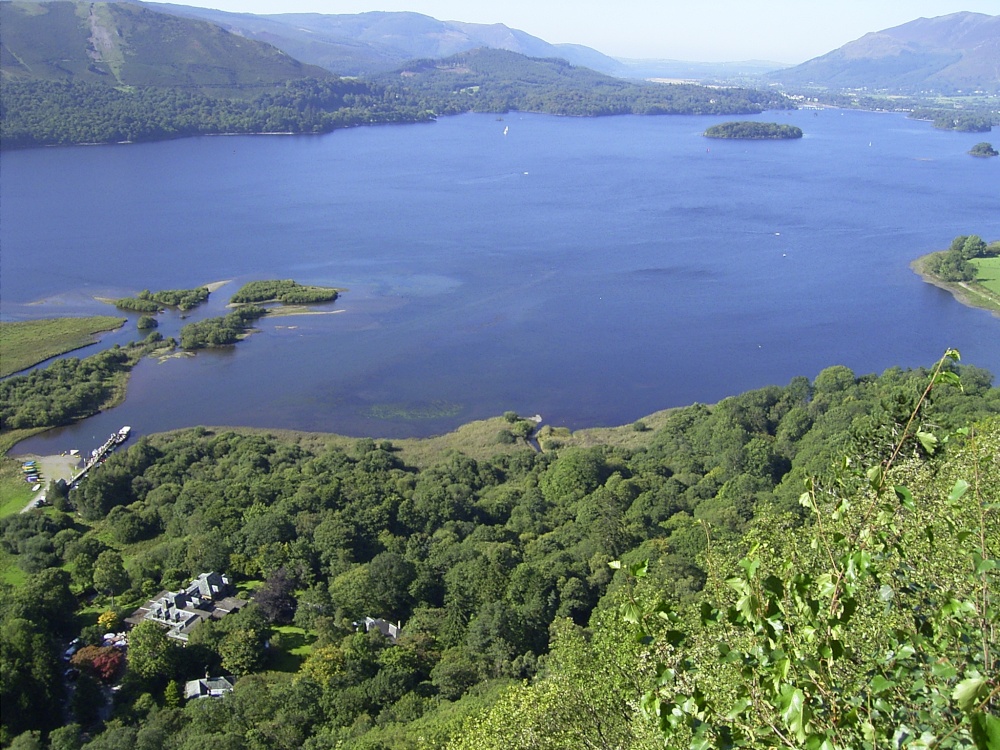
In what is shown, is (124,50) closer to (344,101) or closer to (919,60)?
(344,101)

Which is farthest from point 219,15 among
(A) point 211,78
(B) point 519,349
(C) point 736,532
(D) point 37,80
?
(C) point 736,532

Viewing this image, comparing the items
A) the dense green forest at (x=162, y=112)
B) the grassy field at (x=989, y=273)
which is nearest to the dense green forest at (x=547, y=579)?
the grassy field at (x=989, y=273)

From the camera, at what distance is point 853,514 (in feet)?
8.93

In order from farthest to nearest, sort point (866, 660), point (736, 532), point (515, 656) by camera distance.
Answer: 1. point (736, 532)
2. point (515, 656)
3. point (866, 660)

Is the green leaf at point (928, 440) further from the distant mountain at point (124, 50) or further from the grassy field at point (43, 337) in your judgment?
the distant mountain at point (124, 50)

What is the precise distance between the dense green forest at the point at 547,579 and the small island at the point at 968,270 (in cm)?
1254

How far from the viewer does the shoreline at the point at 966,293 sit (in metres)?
27.2

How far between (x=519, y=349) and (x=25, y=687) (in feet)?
53.7

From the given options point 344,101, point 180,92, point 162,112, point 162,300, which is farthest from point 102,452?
point 344,101

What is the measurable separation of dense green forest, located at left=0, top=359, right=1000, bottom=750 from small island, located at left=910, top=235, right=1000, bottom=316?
Result: 41.2ft

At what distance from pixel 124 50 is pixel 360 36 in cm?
11663

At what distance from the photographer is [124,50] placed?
69500 mm

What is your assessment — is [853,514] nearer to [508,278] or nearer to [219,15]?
[508,278]

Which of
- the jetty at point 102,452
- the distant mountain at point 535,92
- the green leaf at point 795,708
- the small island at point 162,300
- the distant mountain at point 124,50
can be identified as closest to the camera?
the green leaf at point 795,708
